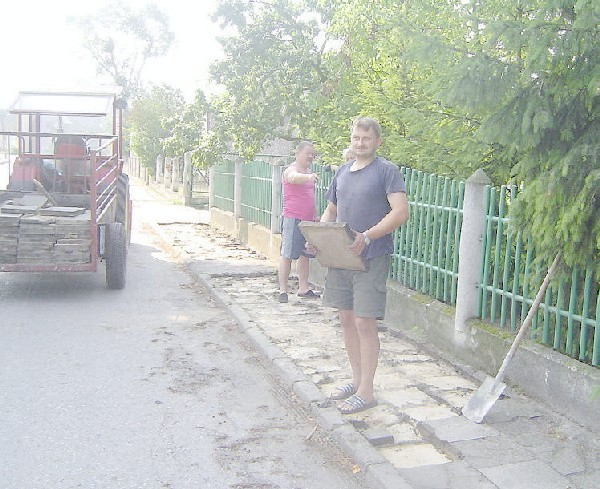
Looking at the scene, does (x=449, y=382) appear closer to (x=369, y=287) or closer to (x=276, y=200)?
(x=369, y=287)

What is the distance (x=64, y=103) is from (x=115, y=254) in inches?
143

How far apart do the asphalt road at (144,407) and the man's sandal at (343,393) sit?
23cm

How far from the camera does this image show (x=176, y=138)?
59.2 ft

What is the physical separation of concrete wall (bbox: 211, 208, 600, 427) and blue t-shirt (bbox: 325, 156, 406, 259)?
1.29m

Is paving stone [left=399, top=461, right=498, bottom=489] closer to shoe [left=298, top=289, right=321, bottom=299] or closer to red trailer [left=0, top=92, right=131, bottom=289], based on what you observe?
shoe [left=298, top=289, right=321, bottom=299]

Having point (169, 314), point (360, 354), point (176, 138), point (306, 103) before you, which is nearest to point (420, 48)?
point (360, 354)

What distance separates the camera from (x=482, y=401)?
447 cm

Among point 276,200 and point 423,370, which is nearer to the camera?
point 423,370

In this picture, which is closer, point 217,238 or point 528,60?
point 528,60

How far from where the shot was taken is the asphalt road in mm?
3768

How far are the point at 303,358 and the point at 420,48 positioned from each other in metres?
2.61

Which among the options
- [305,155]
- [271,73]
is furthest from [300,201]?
[271,73]

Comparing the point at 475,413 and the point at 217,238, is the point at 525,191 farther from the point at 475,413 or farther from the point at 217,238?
the point at 217,238

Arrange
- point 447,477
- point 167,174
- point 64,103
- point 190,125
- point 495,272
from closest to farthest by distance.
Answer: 1. point 447,477
2. point 495,272
3. point 64,103
4. point 190,125
5. point 167,174
